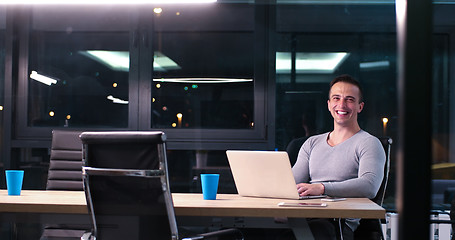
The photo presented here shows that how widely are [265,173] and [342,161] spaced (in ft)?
2.12

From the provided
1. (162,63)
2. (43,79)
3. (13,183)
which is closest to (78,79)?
(43,79)

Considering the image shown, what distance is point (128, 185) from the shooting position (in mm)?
2252

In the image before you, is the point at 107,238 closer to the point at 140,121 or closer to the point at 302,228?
the point at 302,228

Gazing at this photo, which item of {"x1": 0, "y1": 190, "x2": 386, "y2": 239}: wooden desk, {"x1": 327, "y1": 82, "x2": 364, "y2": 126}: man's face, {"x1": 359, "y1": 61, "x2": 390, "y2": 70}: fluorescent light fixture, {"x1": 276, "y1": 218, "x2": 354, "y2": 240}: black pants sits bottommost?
{"x1": 276, "y1": 218, "x2": 354, "y2": 240}: black pants

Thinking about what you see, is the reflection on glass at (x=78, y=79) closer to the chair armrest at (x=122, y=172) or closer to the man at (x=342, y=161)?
the man at (x=342, y=161)

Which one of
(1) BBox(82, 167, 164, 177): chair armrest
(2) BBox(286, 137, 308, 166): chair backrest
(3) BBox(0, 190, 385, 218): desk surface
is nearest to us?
(1) BBox(82, 167, 164, 177): chair armrest

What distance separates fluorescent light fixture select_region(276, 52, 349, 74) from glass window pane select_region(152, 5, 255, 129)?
0.84 ft

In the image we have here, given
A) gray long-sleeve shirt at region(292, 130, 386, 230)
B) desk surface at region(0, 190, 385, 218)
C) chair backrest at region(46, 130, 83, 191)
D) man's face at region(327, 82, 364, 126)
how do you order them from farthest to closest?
chair backrest at region(46, 130, 83, 191) → man's face at region(327, 82, 364, 126) → gray long-sleeve shirt at region(292, 130, 386, 230) → desk surface at region(0, 190, 385, 218)

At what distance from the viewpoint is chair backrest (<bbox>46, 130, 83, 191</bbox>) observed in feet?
11.8

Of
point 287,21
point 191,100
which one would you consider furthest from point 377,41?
point 191,100

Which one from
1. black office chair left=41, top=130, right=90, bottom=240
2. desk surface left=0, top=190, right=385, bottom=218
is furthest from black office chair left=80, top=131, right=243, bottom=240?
black office chair left=41, top=130, right=90, bottom=240

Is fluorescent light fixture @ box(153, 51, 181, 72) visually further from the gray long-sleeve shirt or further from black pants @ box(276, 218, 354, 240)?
black pants @ box(276, 218, 354, 240)

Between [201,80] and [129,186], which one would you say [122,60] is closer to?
[201,80]

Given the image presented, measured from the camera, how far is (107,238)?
7.73 feet
